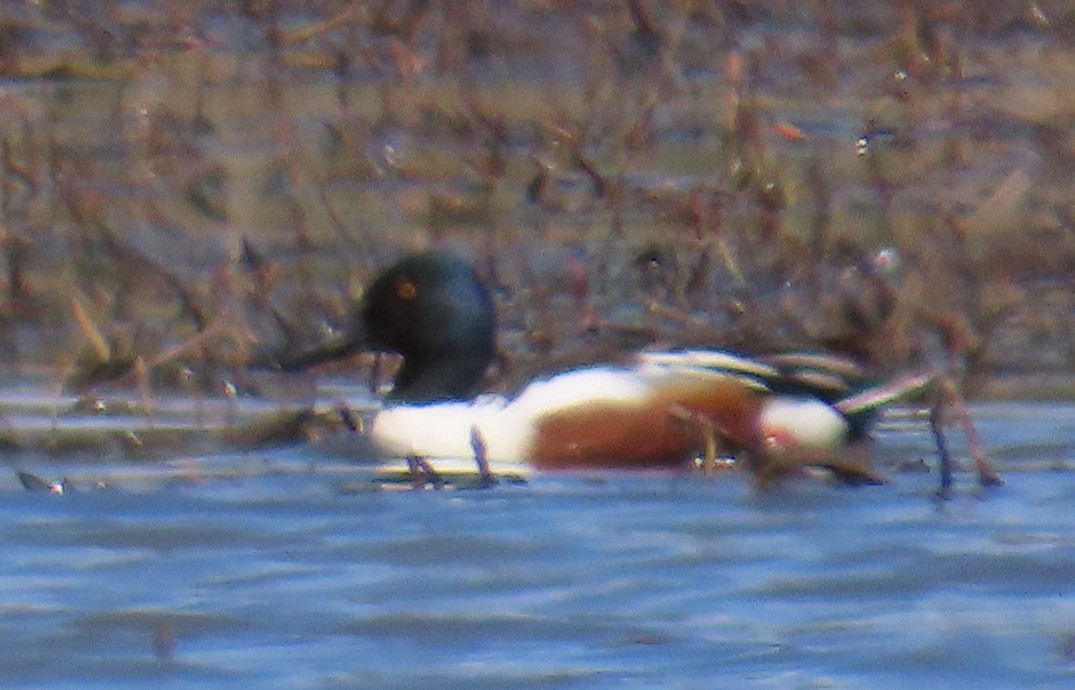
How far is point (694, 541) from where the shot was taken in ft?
21.0

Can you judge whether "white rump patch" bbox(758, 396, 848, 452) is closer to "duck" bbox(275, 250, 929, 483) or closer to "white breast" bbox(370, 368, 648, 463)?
"duck" bbox(275, 250, 929, 483)

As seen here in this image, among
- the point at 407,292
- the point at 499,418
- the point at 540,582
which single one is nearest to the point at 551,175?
the point at 407,292

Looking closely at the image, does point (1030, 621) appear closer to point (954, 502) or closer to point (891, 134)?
point (954, 502)

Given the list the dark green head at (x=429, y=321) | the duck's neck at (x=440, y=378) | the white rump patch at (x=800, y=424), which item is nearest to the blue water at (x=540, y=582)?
the white rump patch at (x=800, y=424)

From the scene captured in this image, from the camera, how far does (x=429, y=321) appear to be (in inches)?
332

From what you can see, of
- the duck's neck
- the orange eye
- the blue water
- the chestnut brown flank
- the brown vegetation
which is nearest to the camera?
the blue water

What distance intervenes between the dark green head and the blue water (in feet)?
3.15

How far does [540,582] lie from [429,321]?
8.30 ft

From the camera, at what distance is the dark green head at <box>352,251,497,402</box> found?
8.43 metres

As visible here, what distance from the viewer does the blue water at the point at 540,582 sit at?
203 inches

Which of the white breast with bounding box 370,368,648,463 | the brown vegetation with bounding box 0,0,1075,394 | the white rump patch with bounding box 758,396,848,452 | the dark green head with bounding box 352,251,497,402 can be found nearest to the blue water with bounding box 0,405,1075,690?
the white rump patch with bounding box 758,396,848,452

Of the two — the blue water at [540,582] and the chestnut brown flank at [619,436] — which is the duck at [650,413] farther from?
the blue water at [540,582]

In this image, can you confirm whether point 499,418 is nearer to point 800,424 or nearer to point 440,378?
point 440,378

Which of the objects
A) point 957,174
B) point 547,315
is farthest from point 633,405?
point 957,174
